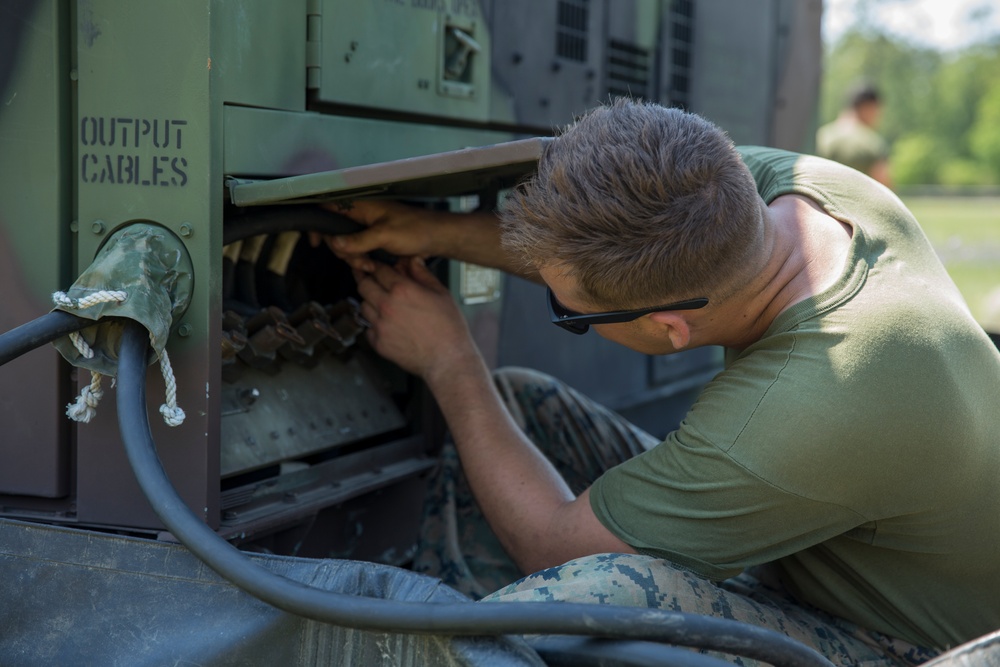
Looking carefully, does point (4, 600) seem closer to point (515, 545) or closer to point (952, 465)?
point (515, 545)

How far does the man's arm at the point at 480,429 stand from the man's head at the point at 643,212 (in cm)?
41

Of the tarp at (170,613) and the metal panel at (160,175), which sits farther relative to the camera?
the metal panel at (160,175)

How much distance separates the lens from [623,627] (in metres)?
1.36

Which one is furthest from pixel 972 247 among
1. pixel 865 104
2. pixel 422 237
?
pixel 422 237

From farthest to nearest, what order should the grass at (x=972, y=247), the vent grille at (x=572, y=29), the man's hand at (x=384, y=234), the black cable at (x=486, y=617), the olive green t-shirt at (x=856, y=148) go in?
the grass at (x=972, y=247) → the olive green t-shirt at (x=856, y=148) → the vent grille at (x=572, y=29) → the man's hand at (x=384, y=234) → the black cable at (x=486, y=617)

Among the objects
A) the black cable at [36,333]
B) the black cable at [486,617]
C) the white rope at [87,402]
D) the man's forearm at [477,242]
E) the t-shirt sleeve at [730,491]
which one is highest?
the man's forearm at [477,242]

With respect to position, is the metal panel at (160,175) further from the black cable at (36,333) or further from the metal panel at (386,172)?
the black cable at (36,333)

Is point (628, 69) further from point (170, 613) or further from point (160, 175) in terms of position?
point (170, 613)

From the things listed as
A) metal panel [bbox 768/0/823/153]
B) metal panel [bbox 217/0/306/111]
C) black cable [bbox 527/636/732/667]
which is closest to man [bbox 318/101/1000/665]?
black cable [bbox 527/636/732/667]

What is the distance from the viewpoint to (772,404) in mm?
1643

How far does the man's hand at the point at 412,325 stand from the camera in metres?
2.24

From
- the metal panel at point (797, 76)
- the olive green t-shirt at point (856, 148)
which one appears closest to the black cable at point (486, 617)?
the metal panel at point (797, 76)

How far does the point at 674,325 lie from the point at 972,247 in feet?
40.9

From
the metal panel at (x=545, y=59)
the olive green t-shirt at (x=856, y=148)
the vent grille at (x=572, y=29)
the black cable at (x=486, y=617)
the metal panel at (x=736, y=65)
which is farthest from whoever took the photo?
the olive green t-shirt at (x=856, y=148)
